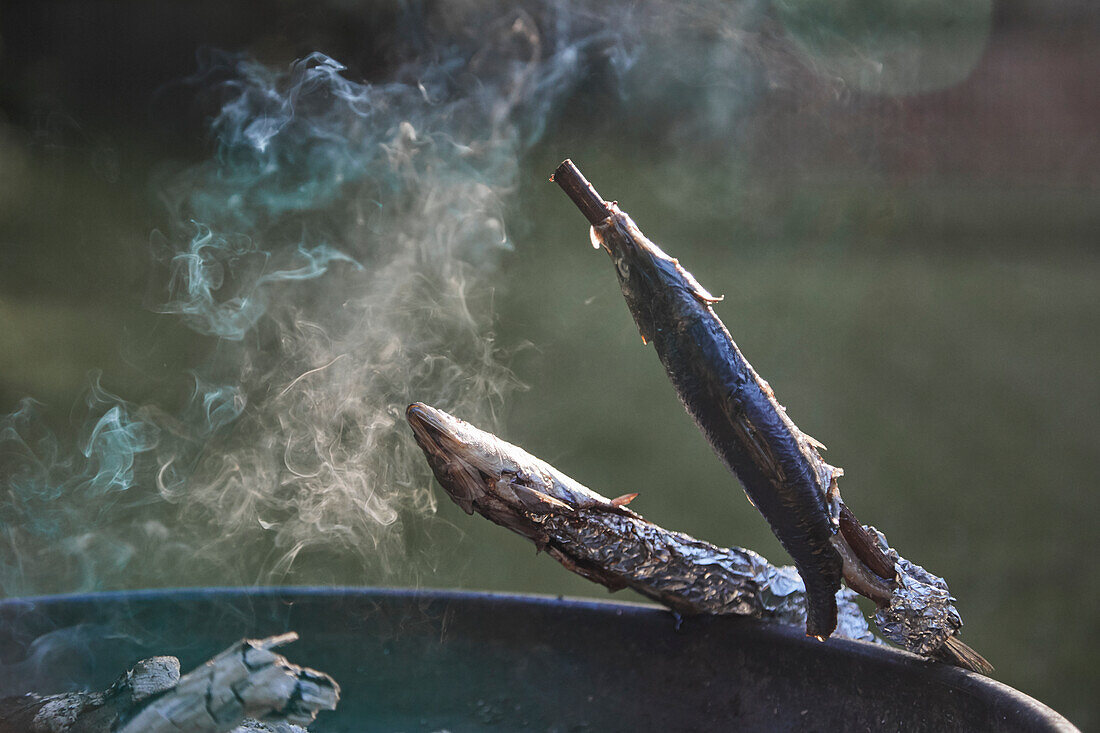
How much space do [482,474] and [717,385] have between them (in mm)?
347

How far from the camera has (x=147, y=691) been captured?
3.34ft

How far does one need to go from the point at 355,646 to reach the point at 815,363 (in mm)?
2041

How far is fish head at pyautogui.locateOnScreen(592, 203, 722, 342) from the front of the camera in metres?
0.84

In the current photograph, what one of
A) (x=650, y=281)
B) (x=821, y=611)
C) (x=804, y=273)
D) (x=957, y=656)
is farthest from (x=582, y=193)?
(x=804, y=273)

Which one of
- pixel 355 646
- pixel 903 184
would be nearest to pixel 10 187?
pixel 355 646

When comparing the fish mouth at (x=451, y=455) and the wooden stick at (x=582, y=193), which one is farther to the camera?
the fish mouth at (x=451, y=455)

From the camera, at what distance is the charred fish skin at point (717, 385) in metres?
0.84

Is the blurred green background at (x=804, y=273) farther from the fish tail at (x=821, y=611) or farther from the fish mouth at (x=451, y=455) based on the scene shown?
the fish tail at (x=821, y=611)

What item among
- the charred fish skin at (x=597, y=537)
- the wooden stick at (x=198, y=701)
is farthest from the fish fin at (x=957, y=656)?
the wooden stick at (x=198, y=701)

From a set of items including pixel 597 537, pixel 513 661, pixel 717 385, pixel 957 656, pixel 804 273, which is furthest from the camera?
pixel 804 273

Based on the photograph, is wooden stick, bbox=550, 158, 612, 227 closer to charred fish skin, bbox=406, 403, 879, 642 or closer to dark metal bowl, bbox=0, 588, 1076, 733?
charred fish skin, bbox=406, 403, 879, 642

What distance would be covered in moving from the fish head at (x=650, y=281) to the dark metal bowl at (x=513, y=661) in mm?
489

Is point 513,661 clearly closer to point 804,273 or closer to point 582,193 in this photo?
point 582,193

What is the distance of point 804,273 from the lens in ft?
9.28
